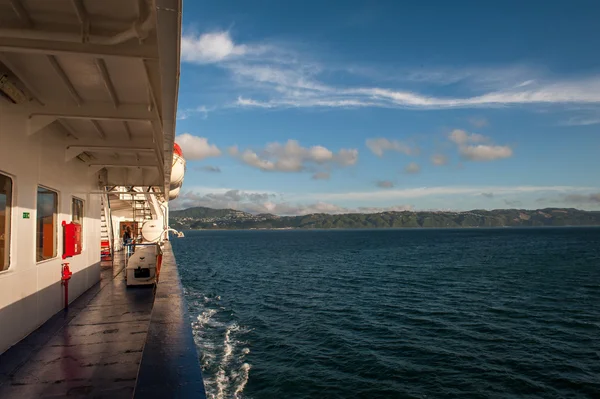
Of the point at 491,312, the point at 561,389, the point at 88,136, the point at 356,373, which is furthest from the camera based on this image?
the point at 491,312

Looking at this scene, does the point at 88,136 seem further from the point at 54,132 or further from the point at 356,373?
the point at 356,373

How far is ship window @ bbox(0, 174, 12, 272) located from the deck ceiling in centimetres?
105

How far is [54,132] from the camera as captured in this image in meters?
8.60

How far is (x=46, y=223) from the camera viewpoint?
872 cm

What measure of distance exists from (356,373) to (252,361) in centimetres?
397

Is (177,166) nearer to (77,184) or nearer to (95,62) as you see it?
(77,184)

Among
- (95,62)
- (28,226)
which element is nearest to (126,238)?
(28,226)

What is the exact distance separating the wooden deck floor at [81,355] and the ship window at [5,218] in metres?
1.58

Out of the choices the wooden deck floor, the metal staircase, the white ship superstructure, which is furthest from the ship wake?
the metal staircase

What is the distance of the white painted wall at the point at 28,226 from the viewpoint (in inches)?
254

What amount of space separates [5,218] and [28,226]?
730 millimetres

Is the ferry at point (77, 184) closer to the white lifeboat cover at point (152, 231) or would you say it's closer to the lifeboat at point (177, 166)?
the lifeboat at point (177, 166)

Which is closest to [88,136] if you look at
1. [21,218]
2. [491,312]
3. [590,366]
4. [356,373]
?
[21,218]

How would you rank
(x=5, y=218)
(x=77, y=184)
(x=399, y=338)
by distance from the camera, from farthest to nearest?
(x=399, y=338), (x=77, y=184), (x=5, y=218)
